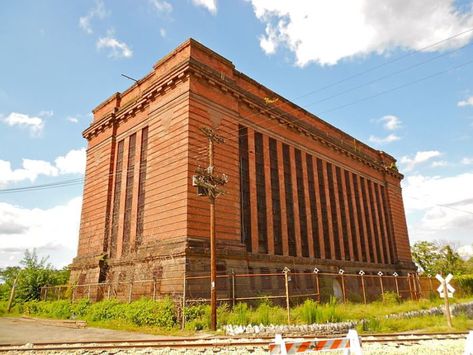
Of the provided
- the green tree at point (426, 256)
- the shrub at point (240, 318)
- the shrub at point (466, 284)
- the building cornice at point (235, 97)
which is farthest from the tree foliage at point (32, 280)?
the green tree at point (426, 256)

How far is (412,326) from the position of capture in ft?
49.3

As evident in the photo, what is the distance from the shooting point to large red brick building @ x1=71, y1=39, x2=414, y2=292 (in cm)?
1995

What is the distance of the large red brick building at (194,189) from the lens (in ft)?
65.5

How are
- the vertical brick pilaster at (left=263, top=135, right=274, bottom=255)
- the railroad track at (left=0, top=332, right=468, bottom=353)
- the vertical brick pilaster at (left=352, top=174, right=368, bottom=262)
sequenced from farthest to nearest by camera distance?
the vertical brick pilaster at (left=352, top=174, right=368, bottom=262)
the vertical brick pilaster at (left=263, top=135, right=274, bottom=255)
the railroad track at (left=0, top=332, right=468, bottom=353)

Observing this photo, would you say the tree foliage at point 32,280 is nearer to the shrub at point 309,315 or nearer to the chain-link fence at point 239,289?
the chain-link fence at point 239,289

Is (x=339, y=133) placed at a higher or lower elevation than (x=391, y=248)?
higher

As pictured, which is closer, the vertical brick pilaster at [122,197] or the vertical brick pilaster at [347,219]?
the vertical brick pilaster at [122,197]

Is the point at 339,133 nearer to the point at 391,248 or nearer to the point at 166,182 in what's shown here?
the point at 391,248

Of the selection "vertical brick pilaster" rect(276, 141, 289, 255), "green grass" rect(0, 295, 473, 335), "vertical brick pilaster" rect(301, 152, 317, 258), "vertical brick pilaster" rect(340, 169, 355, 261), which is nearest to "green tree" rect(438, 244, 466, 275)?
"vertical brick pilaster" rect(340, 169, 355, 261)

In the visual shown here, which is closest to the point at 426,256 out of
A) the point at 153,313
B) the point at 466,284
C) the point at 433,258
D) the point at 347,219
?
the point at 433,258

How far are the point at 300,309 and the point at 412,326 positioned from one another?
4.89 metres

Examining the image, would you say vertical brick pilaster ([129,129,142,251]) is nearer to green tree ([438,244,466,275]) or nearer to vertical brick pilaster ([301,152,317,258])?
vertical brick pilaster ([301,152,317,258])

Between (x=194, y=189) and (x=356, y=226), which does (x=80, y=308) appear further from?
(x=356, y=226)

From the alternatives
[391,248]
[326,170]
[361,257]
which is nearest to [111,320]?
[326,170]
